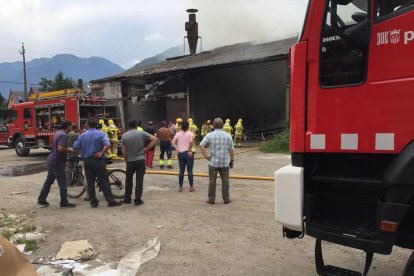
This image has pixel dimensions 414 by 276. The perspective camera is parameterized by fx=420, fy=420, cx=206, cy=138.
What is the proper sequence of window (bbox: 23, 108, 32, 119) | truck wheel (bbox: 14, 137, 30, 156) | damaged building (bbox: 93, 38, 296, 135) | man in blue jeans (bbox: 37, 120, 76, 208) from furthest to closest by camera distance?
damaged building (bbox: 93, 38, 296, 135)
truck wheel (bbox: 14, 137, 30, 156)
window (bbox: 23, 108, 32, 119)
man in blue jeans (bbox: 37, 120, 76, 208)

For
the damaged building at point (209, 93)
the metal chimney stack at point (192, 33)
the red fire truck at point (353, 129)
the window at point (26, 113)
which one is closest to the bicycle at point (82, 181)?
the red fire truck at point (353, 129)

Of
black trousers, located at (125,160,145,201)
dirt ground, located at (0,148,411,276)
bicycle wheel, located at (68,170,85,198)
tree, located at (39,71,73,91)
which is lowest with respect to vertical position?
dirt ground, located at (0,148,411,276)

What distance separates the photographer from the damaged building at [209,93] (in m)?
26.4

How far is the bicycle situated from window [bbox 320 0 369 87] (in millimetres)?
6285

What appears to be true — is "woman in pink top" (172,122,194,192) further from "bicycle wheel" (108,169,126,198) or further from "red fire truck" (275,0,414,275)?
"red fire truck" (275,0,414,275)

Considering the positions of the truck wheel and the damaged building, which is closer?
the truck wheel

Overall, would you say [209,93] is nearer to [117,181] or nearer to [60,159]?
[117,181]

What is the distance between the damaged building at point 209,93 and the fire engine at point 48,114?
735 cm

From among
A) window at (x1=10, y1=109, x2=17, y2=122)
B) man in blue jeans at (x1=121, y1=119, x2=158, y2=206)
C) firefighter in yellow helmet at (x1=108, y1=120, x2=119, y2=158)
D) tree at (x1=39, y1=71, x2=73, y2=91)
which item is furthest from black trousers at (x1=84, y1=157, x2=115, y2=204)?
tree at (x1=39, y1=71, x2=73, y2=91)

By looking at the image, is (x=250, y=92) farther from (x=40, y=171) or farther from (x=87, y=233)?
(x=87, y=233)

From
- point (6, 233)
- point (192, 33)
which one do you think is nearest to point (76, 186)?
point (6, 233)

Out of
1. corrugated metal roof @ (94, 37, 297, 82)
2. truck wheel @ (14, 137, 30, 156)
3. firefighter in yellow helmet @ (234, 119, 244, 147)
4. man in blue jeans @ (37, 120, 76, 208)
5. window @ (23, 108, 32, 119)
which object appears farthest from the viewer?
corrugated metal roof @ (94, 37, 297, 82)

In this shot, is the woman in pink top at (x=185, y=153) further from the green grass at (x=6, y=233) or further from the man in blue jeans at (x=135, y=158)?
the green grass at (x=6, y=233)

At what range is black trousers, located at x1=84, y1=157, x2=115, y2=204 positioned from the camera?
797 cm
